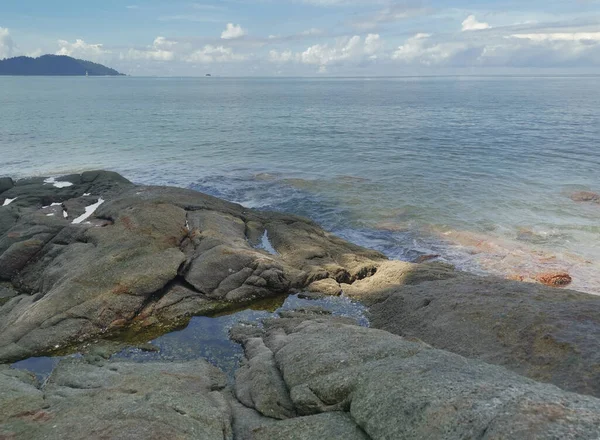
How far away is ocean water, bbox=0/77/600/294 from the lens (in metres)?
32.6

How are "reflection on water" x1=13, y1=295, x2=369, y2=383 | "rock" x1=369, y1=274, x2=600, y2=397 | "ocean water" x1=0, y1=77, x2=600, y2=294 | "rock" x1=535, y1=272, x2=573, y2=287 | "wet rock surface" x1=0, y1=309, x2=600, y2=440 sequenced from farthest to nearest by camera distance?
"ocean water" x1=0, y1=77, x2=600, y2=294
"rock" x1=535, y1=272, x2=573, y2=287
"reflection on water" x1=13, y1=295, x2=369, y2=383
"rock" x1=369, y1=274, x2=600, y2=397
"wet rock surface" x1=0, y1=309, x2=600, y2=440

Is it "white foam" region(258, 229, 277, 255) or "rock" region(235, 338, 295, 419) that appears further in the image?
"white foam" region(258, 229, 277, 255)

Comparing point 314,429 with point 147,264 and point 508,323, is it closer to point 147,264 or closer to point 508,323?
point 508,323

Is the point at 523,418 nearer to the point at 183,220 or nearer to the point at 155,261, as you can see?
the point at 155,261

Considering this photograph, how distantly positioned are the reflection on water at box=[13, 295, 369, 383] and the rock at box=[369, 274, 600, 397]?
1976 millimetres

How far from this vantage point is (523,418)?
8602mm

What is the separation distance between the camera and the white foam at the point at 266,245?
28.2 m

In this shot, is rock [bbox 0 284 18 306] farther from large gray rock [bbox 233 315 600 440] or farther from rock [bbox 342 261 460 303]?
rock [bbox 342 261 460 303]

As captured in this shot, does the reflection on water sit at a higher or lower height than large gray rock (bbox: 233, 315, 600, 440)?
lower

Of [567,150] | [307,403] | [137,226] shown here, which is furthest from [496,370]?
[567,150]

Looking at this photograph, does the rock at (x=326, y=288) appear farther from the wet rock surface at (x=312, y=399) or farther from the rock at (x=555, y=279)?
the rock at (x=555, y=279)

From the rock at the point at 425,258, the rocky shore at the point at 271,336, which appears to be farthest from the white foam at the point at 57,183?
the rock at the point at 425,258

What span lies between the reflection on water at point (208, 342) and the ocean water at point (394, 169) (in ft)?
33.2

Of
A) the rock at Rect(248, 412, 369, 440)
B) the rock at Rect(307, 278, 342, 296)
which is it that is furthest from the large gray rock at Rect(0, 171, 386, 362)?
the rock at Rect(248, 412, 369, 440)
